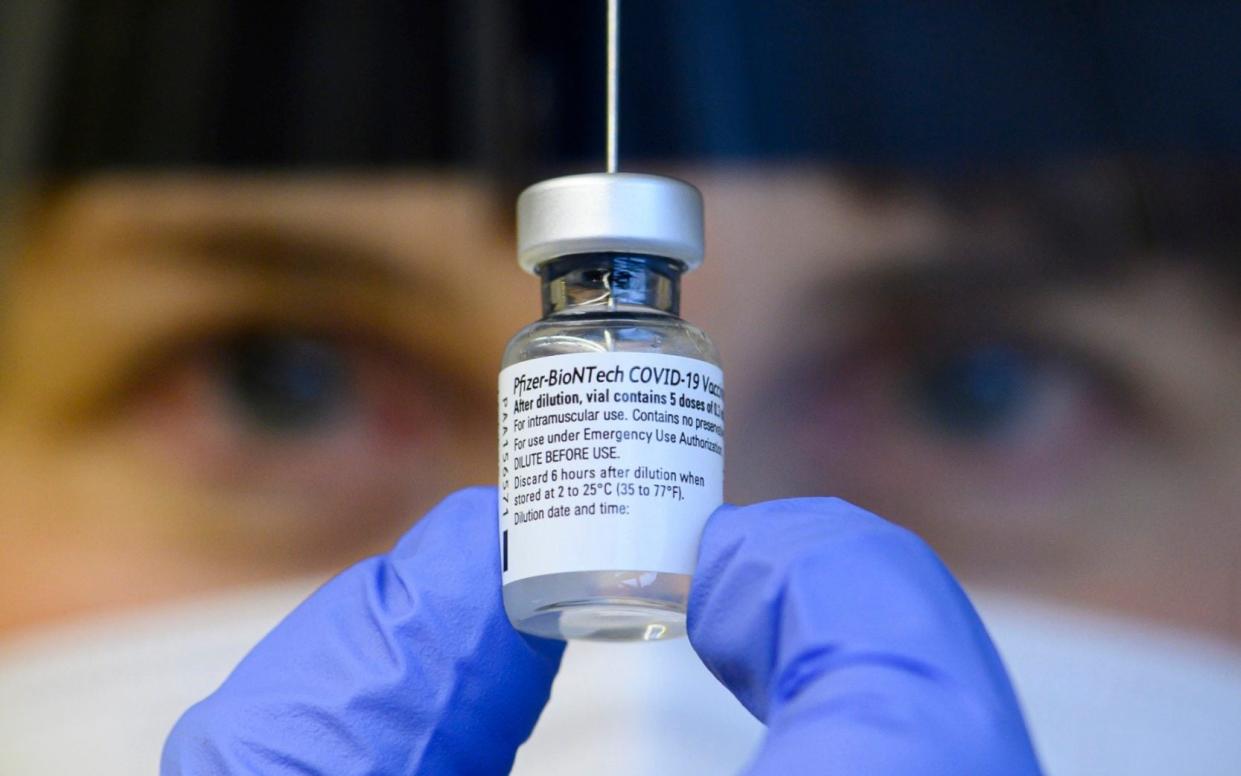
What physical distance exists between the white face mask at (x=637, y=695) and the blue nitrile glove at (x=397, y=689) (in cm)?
35

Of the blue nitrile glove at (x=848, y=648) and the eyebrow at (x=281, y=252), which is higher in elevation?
the eyebrow at (x=281, y=252)

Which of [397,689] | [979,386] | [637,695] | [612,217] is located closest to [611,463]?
[612,217]

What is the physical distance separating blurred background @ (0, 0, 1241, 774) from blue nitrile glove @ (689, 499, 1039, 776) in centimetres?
47

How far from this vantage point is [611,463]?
0.70m

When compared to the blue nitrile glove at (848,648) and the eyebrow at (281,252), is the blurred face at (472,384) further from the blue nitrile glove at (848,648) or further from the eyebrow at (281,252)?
the blue nitrile glove at (848,648)

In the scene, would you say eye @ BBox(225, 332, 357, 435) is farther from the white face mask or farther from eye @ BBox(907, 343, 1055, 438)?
eye @ BBox(907, 343, 1055, 438)

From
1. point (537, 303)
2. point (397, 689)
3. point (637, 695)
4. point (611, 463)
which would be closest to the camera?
point (611, 463)

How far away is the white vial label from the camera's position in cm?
70

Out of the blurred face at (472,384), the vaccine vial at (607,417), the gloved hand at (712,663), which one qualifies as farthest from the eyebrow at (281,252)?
the vaccine vial at (607,417)

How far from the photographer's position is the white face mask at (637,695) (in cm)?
120

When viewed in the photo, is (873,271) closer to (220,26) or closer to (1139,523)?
(1139,523)

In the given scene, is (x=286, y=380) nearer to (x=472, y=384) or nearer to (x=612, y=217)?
(x=472, y=384)

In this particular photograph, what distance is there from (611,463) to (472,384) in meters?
0.64

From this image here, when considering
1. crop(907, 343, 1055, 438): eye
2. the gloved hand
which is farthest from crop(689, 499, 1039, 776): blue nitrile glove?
crop(907, 343, 1055, 438): eye
